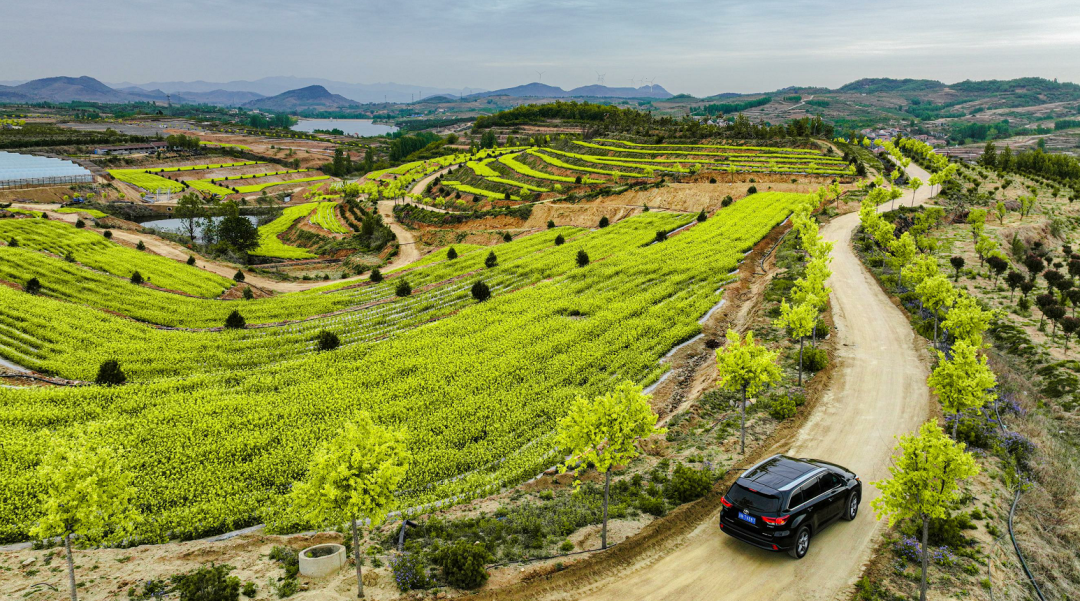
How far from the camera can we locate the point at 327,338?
31891 mm

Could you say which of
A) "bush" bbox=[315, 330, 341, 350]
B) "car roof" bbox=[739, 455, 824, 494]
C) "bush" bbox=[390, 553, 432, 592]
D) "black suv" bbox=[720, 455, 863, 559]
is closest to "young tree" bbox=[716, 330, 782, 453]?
"car roof" bbox=[739, 455, 824, 494]

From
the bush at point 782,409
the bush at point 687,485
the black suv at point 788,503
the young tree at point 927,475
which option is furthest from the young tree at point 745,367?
the young tree at point 927,475

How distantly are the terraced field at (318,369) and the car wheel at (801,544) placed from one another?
830 cm

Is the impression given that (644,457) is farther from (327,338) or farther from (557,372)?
(327,338)

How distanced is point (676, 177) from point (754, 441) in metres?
77.5

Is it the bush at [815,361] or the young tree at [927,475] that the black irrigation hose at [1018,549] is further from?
the bush at [815,361]

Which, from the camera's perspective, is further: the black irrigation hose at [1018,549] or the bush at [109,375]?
the bush at [109,375]

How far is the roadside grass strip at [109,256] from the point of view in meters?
51.2

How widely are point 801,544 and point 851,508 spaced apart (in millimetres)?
2517

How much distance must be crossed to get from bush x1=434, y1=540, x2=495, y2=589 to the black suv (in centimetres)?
639

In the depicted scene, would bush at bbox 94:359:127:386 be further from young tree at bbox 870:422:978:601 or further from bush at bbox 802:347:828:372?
bush at bbox 802:347:828:372

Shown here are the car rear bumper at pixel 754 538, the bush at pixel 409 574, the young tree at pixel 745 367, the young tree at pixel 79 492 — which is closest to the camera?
the young tree at pixel 79 492

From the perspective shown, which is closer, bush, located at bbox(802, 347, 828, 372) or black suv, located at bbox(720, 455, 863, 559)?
black suv, located at bbox(720, 455, 863, 559)

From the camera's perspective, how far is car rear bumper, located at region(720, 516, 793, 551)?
547 inches
